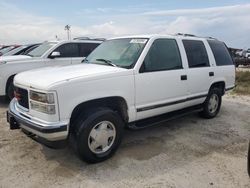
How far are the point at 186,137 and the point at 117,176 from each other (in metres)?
1.95

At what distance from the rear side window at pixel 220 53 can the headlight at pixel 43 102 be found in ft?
13.3

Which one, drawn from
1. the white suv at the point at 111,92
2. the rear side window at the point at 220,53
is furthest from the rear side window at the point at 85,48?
the rear side window at the point at 220,53

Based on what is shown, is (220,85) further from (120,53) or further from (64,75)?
(64,75)

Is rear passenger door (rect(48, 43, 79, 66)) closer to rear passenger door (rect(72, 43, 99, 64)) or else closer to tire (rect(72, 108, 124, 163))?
rear passenger door (rect(72, 43, 99, 64))

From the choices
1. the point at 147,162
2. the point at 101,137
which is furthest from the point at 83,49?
the point at 147,162

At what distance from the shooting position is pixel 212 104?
6359 millimetres

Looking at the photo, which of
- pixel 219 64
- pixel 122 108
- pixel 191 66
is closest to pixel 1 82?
pixel 122 108

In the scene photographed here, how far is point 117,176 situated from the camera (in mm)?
3656

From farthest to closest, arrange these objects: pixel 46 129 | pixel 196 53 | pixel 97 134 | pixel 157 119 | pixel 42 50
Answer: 1. pixel 42 50
2. pixel 196 53
3. pixel 157 119
4. pixel 97 134
5. pixel 46 129

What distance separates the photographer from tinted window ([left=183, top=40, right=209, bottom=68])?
5451 mm

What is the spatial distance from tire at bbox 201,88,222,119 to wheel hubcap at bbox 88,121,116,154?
109 inches

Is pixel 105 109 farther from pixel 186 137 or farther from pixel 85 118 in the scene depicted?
pixel 186 137

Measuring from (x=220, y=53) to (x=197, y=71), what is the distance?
4.19 feet

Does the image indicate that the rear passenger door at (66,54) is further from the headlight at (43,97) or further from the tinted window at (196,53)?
the headlight at (43,97)
